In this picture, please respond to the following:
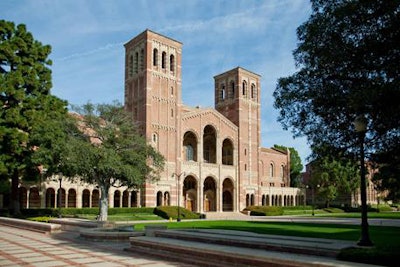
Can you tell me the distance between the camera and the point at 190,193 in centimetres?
5459

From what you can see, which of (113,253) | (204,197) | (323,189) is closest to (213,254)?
(113,253)

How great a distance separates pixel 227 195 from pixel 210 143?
27.3 feet

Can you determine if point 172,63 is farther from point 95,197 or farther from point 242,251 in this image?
point 242,251

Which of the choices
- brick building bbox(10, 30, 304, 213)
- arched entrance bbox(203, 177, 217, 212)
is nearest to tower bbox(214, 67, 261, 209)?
brick building bbox(10, 30, 304, 213)

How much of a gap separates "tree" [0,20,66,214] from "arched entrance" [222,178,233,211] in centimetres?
3102

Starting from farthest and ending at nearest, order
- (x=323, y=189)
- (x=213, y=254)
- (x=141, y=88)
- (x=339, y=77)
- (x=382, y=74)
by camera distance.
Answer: (x=323, y=189)
(x=141, y=88)
(x=339, y=77)
(x=382, y=74)
(x=213, y=254)

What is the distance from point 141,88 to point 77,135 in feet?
65.1

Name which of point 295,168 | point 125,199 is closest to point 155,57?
point 125,199

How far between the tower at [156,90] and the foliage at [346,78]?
33.7 metres

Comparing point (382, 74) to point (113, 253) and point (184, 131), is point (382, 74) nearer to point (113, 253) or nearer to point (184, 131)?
point (113, 253)

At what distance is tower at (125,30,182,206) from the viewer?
4884 centimetres

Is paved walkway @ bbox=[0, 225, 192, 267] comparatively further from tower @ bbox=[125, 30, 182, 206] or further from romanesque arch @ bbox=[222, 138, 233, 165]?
romanesque arch @ bbox=[222, 138, 233, 165]

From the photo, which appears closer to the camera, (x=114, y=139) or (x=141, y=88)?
(x=114, y=139)

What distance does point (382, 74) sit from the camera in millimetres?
12734
